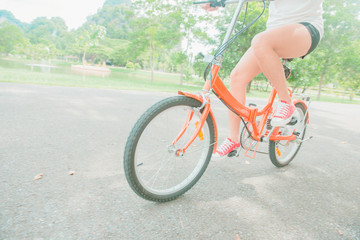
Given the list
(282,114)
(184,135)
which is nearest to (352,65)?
(282,114)

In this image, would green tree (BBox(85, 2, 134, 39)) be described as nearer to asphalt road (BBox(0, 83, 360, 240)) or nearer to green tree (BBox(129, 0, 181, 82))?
green tree (BBox(129, 0, 181, 82))

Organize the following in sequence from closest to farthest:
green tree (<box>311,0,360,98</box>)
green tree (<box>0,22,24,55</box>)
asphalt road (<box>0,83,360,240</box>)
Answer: asphalt road (<box>0,83,360,240</box>) < green tree (<box>311,0,360,98</box>) < green tree (<box>0,22,24,55</box>)

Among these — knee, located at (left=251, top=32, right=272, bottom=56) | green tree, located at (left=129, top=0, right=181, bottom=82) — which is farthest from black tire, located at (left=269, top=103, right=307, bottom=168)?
green tree, located at (left=129, top=0, right=181, bottom=82)

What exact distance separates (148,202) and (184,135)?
54cm

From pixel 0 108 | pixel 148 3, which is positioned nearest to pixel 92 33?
pixel 148 3

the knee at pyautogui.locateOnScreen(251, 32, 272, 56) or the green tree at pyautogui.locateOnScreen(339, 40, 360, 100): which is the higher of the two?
the green tree at pyautogui.locateOnScreen(339, 40, 360, 100)

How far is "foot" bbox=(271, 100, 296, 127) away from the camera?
6.57 feet

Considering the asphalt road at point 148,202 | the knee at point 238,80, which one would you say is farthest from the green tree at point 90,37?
the knee at point 238,80

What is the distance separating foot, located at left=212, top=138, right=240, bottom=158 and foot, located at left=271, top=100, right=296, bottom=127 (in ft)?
1.23

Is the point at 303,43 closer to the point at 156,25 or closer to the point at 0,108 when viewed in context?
the point at 0,108

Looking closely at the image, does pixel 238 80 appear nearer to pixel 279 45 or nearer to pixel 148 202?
pixel 279 45

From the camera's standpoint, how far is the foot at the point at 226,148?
75.6 inches

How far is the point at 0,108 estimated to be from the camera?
4004mm

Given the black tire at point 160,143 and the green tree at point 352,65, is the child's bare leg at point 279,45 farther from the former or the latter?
the green tree at point 352,65
